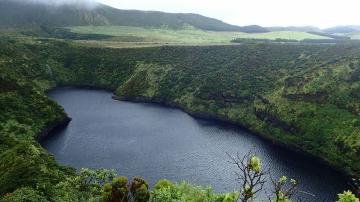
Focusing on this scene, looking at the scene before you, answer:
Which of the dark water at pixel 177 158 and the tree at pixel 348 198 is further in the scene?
the dark water at pixel 177 158

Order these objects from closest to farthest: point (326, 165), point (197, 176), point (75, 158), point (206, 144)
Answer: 1. point (197, 176)
2. point (75, 158)
3. point (326, 165)
4. point (206, 144)

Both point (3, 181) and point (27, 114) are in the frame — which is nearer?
point (3, 181)

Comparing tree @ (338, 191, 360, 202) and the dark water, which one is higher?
tree @ (338, 191, 360, 202)

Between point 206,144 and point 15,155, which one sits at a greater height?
point 15,155

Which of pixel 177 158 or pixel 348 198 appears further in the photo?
pixel 177 158

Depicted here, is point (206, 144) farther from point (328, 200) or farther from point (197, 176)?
point (328, 200)

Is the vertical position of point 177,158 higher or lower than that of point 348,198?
lower

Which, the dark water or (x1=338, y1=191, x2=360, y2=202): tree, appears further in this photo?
the dark water

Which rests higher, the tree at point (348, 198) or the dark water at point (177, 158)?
the tree at point (348, 198)

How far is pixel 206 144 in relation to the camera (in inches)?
7466

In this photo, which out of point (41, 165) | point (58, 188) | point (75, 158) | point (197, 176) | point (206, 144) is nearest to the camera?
point (58, 188)

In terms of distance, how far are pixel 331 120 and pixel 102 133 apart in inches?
4130

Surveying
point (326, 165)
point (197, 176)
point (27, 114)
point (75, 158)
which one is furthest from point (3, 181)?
point (326, 165)

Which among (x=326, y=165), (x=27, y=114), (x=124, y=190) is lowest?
(x=326, y=165)
